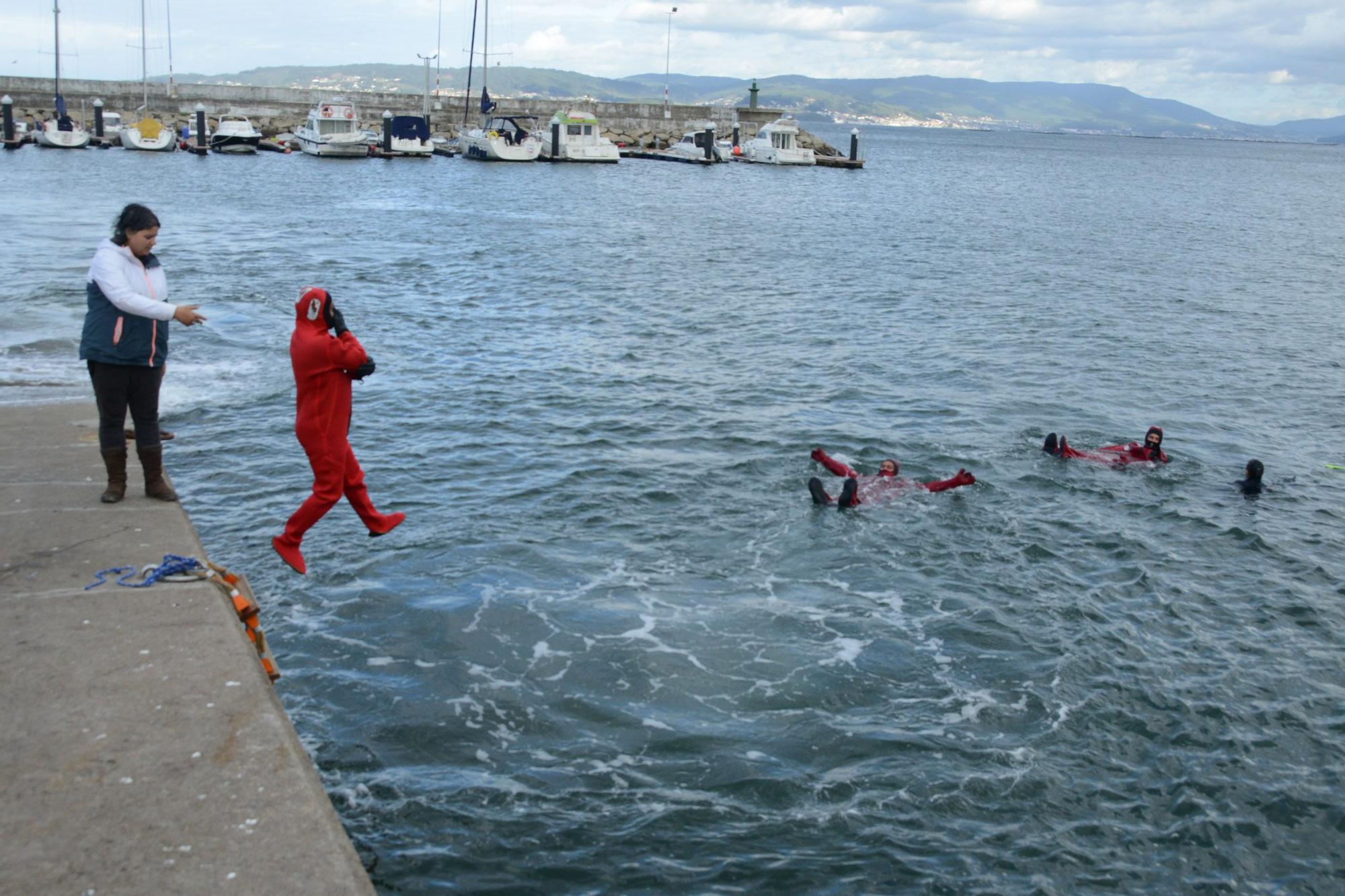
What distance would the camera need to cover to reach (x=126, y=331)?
7457 millimetres

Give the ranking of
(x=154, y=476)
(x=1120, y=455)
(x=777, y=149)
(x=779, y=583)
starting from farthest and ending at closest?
(x=777, y=149)
(x=1120, y=455)
(x=779, y=583)
(x=154, y=476)

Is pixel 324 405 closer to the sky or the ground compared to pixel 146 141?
closer to the ground

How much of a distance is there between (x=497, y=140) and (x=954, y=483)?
73.2 meters

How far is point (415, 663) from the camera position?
9.00 metres

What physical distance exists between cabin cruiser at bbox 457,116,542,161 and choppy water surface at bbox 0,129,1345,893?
53.9 meters

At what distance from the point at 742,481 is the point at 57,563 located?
8.89m

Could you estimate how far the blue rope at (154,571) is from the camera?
6.56 metres

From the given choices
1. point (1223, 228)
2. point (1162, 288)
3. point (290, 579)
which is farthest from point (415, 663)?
point (1223, 228)

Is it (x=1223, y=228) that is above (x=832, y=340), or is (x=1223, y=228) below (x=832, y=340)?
above

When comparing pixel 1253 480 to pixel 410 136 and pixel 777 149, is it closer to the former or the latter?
pixel 410 136

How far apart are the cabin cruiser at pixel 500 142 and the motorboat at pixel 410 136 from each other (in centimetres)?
325

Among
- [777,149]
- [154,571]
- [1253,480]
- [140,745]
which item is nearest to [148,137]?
[777,149]

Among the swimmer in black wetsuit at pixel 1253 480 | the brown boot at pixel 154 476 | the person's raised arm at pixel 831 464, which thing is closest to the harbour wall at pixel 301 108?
the person's raised arm at pixel 831 464

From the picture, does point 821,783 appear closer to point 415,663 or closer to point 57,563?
point 415,663
